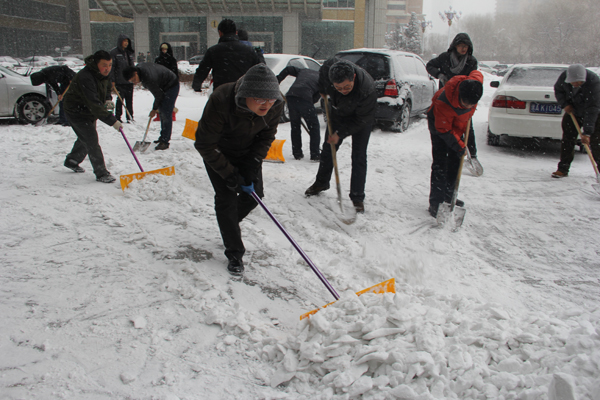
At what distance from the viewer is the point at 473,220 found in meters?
4.32

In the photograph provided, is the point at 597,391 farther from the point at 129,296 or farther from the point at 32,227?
the point at 32,227

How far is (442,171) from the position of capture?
168 inches

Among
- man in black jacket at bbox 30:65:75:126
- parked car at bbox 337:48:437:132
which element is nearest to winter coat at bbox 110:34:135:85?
man in black jacket at bbox 30:65:75:126

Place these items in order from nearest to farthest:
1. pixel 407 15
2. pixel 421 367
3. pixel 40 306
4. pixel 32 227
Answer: pixel 421 367, pixel 40 306, pixel 32 227, pixel 407 15

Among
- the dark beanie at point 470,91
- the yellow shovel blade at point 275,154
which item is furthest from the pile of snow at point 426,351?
the yellow shovel blade at point 275,154

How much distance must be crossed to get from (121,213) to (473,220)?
3.64 m

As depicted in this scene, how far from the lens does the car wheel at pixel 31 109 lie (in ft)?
27.9

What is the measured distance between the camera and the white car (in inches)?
241

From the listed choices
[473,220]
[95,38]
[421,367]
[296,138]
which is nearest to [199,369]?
[421,367]

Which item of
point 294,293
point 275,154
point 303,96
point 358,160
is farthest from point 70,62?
point 294,293

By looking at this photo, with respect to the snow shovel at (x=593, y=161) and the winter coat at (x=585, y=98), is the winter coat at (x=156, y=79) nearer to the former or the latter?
the winter coat at (x=585, y=98)

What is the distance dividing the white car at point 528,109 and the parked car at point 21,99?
8846 mm

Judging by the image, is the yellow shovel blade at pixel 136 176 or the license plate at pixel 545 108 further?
the license plate at pixel 545 108

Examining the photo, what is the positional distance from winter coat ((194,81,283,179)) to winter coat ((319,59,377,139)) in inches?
53.0
